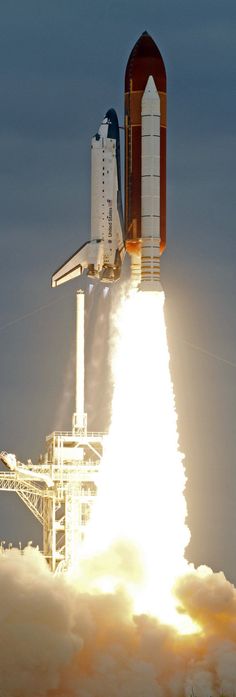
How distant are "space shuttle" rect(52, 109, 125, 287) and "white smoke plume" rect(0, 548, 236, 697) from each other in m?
12.2

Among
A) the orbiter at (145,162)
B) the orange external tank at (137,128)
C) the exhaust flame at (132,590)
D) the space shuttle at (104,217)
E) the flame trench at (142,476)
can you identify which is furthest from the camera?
the space shuttle at (104,217)

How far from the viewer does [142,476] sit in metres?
77.8

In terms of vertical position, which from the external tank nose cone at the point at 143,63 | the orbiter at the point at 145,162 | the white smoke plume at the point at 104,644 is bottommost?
the white smoke plume at the point at 104,644

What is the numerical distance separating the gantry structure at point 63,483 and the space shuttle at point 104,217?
85.3 feet

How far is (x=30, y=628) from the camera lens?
7169 centimetres

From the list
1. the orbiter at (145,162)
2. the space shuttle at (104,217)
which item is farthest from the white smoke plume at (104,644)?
the space shuttle at (104,217)

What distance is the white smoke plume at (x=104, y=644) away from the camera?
2803 inches

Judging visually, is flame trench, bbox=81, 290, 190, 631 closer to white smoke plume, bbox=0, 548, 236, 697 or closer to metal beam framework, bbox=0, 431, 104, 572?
white smoke plume, bbox=0, 548, 236, 697

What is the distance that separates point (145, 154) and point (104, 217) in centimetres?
563

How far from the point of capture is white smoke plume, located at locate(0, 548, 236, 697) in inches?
2803

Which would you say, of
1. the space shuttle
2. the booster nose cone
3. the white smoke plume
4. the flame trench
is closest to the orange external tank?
the booster nose cone

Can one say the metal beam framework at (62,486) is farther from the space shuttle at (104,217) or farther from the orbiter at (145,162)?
the orbiter at (145,162)

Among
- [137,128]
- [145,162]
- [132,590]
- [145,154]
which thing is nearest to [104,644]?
[132,590]

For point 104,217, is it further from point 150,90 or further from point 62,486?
point 62,486
